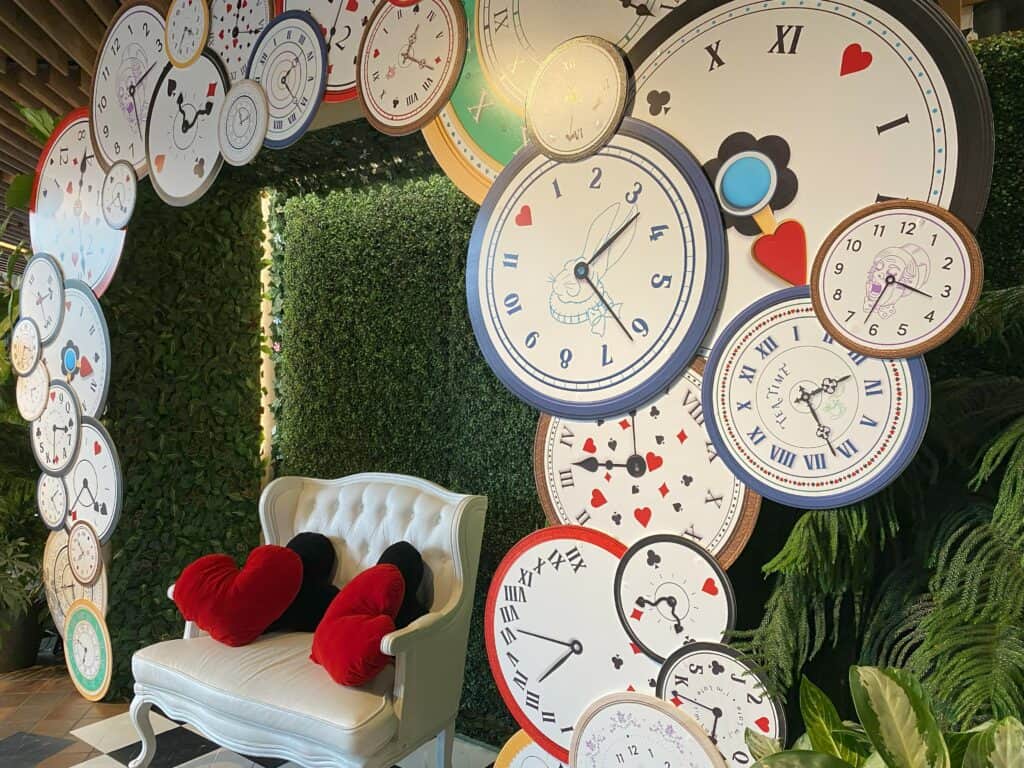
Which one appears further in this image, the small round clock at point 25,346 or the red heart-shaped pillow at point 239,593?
the small round clock at point 25,346

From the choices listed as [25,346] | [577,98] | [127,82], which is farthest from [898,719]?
[25,346]

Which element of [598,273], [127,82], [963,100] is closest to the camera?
[963,100]

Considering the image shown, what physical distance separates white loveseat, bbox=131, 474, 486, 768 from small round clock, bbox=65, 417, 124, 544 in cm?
69

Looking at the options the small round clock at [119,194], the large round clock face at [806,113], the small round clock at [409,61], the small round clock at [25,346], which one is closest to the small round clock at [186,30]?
the small round clock at [119,194]

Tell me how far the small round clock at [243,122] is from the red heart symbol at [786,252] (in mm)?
1720

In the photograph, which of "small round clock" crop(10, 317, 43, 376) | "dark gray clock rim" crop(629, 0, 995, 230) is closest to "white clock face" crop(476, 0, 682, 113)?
"dark gray clock rim" crop(629, 0, 995, 230)

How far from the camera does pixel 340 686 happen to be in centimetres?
220

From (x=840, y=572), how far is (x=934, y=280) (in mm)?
568

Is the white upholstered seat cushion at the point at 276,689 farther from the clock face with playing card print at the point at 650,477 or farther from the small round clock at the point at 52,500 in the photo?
the small round clock at the point at 52,500

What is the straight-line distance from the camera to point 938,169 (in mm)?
1415

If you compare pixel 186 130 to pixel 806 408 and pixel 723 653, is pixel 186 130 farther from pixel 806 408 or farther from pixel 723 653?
pixel 723 653

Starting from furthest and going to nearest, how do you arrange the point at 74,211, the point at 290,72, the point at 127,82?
the point at 74,211 < the point at 127,82 < the point at 290,72

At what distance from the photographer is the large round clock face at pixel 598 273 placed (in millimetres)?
1719

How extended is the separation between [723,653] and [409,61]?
5.79 feet
